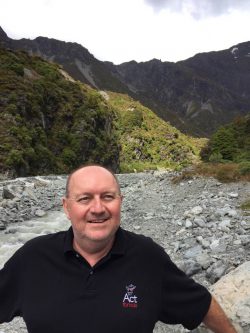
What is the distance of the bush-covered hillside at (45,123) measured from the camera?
48781 millimetres

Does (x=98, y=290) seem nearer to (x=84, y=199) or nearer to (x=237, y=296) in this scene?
(x=84, y=199)

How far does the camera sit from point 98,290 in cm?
336

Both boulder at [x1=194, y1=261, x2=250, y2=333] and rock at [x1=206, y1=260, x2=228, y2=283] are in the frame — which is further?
rock at [x1=206, y1=260, x2=228, y2=283]

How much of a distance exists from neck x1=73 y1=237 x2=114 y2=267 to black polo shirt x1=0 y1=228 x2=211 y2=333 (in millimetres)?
69

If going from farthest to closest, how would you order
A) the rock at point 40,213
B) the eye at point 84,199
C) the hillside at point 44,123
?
the hillside at point 44,123, the rock at point 40,213, the eye at point 84,199

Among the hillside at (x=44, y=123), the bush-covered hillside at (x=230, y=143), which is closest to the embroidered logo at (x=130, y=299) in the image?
the hillside at (x=44, y=123)

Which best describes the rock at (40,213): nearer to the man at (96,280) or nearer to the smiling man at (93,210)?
the man at (96,280)

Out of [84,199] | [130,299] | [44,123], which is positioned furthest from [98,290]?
[44,123]

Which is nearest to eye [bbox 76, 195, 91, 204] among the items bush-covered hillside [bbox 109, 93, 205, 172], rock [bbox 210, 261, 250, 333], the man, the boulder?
the man

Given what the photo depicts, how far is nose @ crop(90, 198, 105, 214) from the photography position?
3568 millimetres

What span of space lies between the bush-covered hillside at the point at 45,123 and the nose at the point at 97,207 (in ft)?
135

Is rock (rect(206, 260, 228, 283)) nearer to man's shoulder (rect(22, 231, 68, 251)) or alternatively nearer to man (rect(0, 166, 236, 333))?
man (rect(0, 166, 236, 333))

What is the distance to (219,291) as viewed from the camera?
544 cm

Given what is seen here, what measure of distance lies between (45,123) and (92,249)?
5942cm
